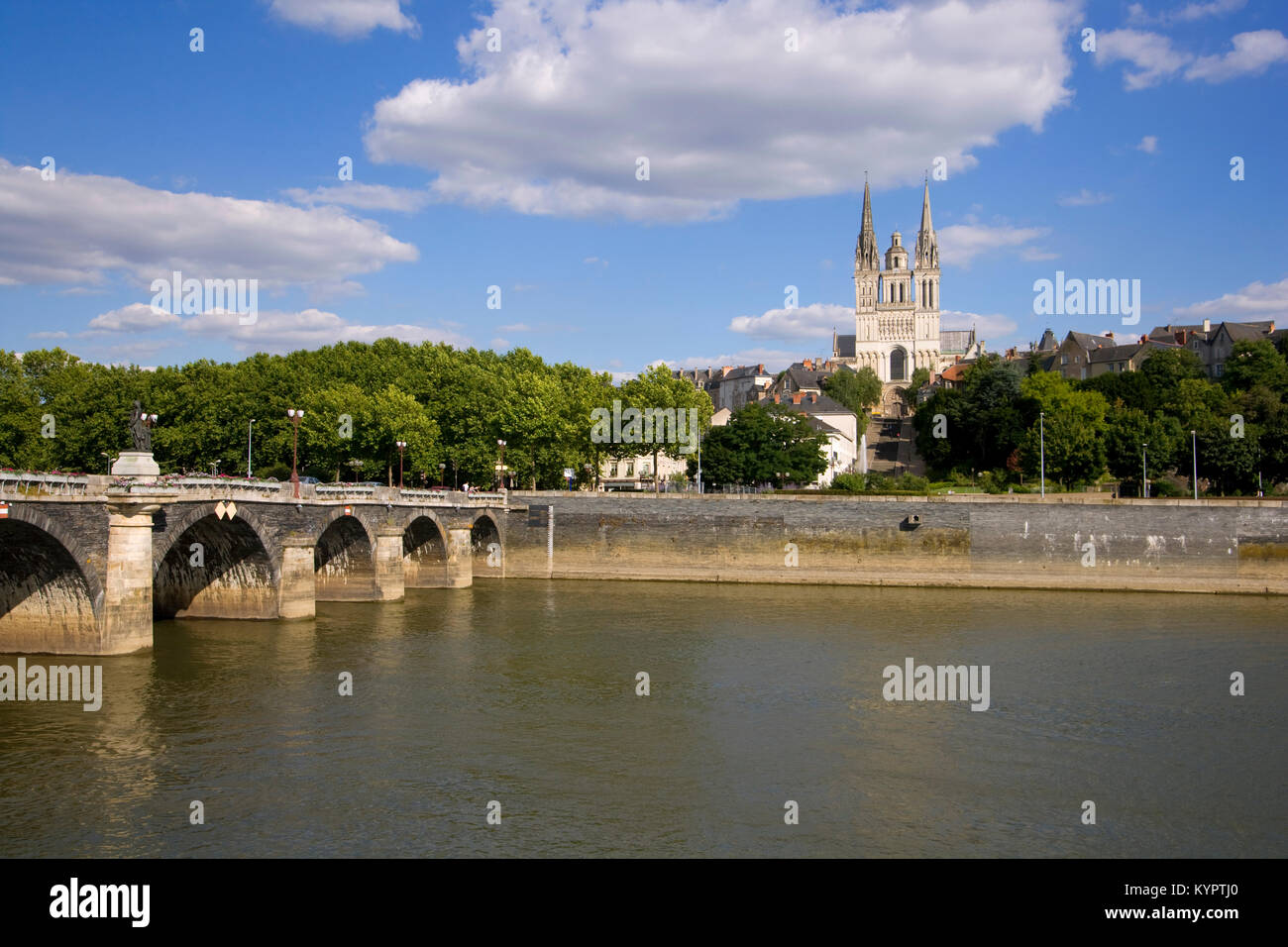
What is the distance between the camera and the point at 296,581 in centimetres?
4019

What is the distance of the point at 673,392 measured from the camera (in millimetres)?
80938

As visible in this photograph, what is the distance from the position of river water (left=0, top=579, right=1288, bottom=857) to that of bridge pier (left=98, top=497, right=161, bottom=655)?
34.3 inches

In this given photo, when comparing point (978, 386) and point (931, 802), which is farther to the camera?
point (978, 386)

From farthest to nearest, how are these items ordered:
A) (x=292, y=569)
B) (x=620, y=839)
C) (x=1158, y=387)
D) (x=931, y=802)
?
(x=1158, y=387), (x=292, y=569), (x=931, y=802), (x=620, y=839)

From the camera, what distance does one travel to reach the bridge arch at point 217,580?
38906mm

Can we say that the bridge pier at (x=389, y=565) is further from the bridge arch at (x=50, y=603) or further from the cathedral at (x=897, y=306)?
the cathedral at (x=897, y=306)

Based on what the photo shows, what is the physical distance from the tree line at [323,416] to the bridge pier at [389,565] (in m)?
24.9

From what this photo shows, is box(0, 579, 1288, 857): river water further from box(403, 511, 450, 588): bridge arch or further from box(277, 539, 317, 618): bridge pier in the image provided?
box(403, 511, 450, 588): bridge arch

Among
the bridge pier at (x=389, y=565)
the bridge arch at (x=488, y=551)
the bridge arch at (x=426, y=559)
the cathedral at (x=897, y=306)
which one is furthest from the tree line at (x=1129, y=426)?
the cathedral at (x=897, y=306)

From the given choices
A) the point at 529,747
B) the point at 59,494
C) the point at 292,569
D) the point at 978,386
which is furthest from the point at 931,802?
the point at 978,386

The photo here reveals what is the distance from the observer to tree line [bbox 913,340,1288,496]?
73812 millimetres

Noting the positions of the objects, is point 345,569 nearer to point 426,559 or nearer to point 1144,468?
point 426,559
